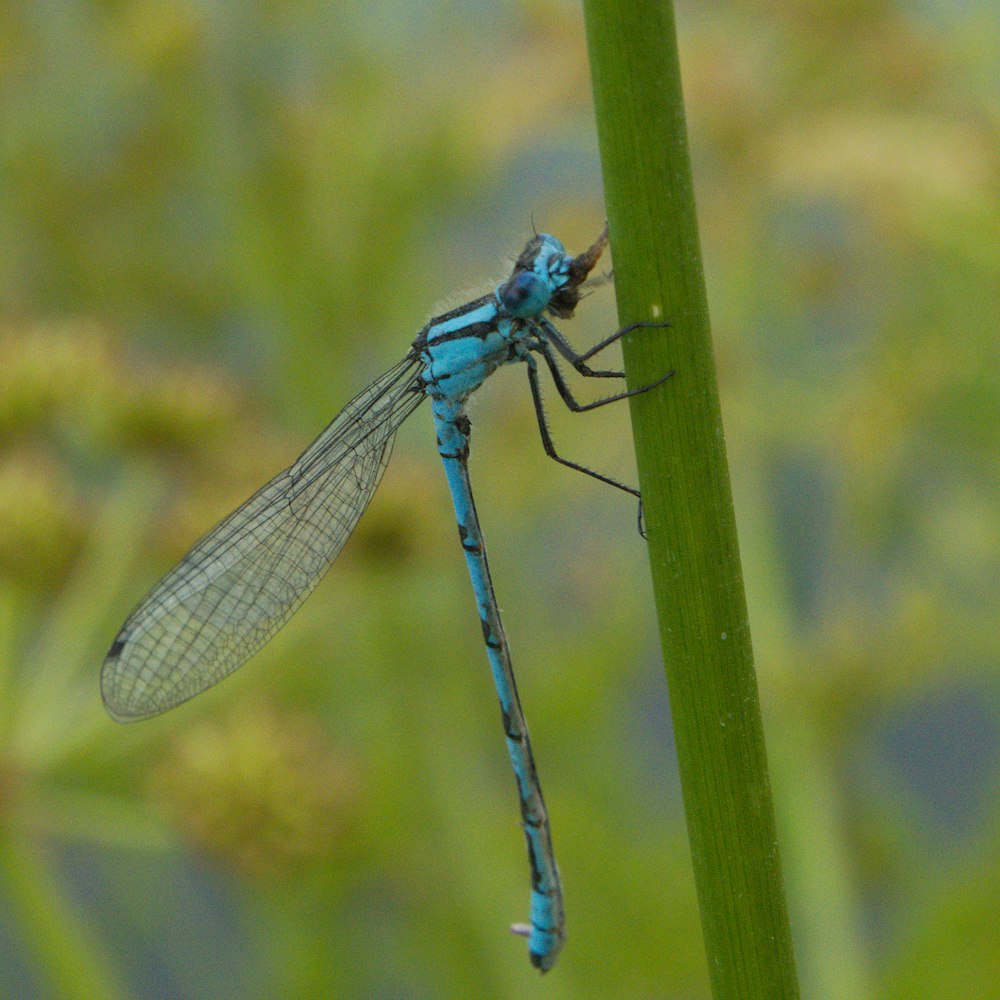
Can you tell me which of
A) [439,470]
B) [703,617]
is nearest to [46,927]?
[439,470]

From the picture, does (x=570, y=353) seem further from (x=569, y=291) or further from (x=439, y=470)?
(x=439, y=470)

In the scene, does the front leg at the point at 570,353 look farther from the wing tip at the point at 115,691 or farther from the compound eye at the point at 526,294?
the wing tip at the point at 115,691

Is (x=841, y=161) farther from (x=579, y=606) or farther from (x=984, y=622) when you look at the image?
(x=579, y=606)

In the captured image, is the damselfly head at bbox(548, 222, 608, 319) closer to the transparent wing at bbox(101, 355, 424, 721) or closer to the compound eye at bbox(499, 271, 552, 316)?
the compound eye at bbox(499, 271, 552, 316)

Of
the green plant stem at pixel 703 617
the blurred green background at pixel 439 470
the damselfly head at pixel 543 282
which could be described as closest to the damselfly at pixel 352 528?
the damselfly head at pixel 543 282

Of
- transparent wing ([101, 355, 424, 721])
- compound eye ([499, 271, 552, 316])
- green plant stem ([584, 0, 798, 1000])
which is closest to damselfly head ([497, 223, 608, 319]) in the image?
compound eye ([499, 271, 552, 316])
